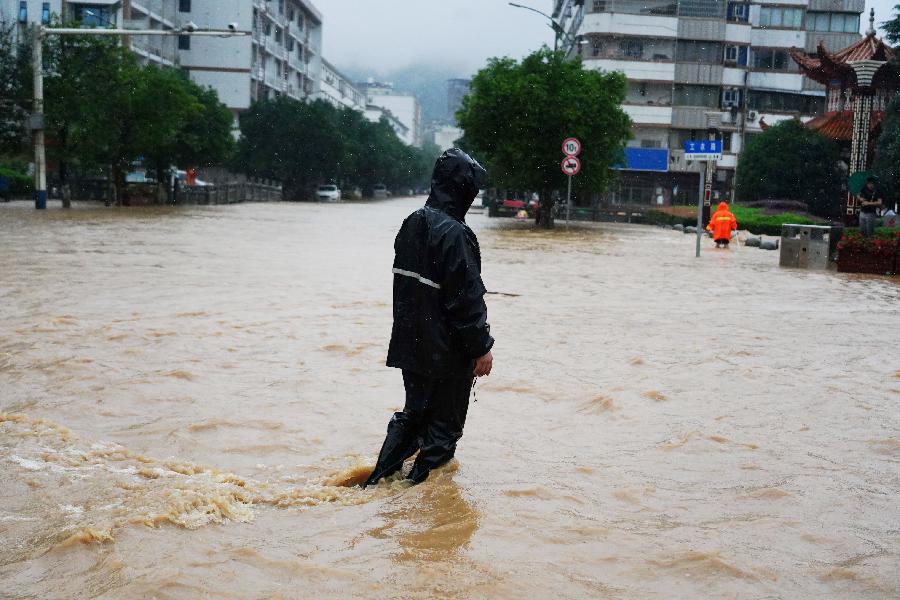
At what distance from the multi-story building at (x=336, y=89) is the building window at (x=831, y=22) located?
47.3 metres

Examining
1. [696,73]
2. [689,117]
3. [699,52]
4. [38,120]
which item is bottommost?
[38,120]

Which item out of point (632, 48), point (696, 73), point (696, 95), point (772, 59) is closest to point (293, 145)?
point (632, 48)

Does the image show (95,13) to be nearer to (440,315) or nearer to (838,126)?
(838,126)

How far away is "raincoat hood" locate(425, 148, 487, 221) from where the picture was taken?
15.0ft

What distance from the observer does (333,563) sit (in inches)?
153

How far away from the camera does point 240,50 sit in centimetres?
7575

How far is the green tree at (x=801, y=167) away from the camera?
48.1 metres

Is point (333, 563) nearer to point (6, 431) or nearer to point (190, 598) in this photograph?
point (190, 598)

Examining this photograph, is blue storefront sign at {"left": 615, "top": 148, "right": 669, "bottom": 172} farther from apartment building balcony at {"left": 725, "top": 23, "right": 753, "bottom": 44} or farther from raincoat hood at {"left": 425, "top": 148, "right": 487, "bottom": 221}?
raincoat hood at {"left": 425, "top": 148, "right": 487, "bottom": 221}

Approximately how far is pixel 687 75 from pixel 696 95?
1.51 metres

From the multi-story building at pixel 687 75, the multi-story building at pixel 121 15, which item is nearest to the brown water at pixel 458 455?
the multi-story building at pixel 121 15

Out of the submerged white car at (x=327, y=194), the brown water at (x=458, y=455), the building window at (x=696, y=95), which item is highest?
→ the building window at (x=696, y=95)

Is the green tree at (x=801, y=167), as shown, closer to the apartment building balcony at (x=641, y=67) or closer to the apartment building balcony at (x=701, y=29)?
the apartment building balcony at (x=641, y=67)

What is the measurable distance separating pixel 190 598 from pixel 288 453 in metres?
2.08
